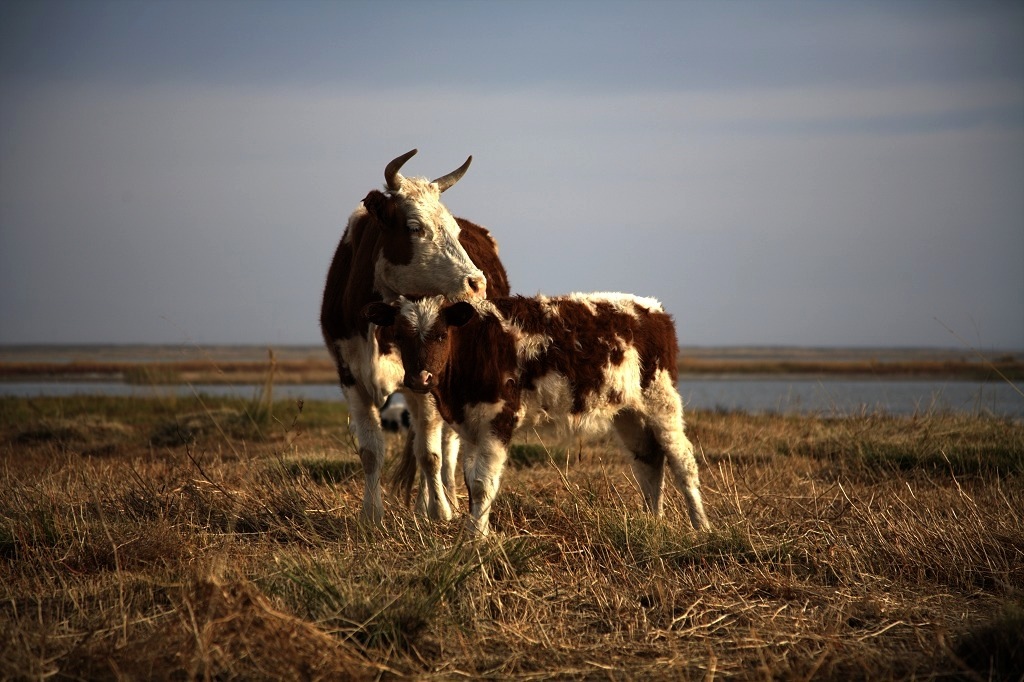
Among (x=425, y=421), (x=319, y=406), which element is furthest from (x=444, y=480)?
(x=319, y=406)

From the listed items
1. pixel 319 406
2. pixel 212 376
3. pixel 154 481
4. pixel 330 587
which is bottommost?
pixel 212 376

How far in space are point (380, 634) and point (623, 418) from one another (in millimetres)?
3347

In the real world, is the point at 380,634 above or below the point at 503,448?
below

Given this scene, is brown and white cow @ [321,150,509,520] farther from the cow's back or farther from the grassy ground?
the grassy ground

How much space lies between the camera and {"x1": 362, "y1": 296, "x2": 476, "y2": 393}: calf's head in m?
6.32

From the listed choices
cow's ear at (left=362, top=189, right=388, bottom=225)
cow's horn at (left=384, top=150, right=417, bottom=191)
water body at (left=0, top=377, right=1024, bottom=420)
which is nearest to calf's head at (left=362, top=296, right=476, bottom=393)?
cow's ear at (left=362, top=189, right=388, bottom=225)

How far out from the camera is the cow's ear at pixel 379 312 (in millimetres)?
6453

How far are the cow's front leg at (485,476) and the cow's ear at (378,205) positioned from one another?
6.31 ft

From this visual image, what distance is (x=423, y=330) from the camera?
20.9 feet

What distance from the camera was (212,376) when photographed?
38969 mm

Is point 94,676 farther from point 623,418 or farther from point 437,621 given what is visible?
point 623,418

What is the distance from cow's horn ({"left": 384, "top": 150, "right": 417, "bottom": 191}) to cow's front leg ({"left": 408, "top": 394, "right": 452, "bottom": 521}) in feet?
5.49

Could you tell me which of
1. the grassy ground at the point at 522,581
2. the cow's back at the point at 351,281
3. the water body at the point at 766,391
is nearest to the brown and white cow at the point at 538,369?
the grassy ground at the point at 522,581

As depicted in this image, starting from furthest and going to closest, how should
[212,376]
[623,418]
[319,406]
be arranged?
[212,376] → [319,406] → [623,418]
